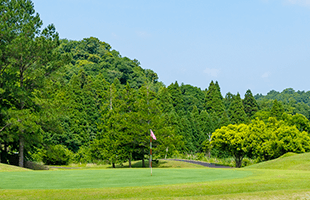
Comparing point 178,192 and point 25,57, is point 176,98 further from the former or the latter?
point 178,192

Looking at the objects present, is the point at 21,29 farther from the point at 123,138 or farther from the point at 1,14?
the point at 123,138

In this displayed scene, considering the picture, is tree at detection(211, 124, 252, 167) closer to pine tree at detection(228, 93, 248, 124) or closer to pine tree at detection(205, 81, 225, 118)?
pine tree at detection(228, 93, 248, 124)

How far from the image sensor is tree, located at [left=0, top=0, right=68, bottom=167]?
3045 centimetres

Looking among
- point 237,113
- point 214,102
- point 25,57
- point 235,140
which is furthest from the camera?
point 214,102

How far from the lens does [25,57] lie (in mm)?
31828

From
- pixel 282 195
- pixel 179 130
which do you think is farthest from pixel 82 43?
pixel 282 195

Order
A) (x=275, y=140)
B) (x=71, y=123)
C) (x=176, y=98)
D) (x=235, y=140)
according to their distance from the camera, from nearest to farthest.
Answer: (x=275, y=140), (x=235, y=140), (x=71, y=123), (x=176, y=98)

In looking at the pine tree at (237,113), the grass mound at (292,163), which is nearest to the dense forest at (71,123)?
the grass mound at (292,163)

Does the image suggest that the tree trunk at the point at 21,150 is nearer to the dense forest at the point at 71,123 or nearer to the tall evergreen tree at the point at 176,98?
the dense forest at the point at 71,123

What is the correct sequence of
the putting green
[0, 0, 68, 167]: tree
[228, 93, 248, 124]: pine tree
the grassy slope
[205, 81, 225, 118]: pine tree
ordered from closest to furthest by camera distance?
the grassy slope < the putting green < [0, 0, 68, 167]: tree < [228, 93, 248, 124]: pine tree < [205, 81, 225, 118]: pine tree

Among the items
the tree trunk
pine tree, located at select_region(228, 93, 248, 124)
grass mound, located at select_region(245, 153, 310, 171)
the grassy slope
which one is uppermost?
pine tree, located at select_region(228, 93, 248, 124)

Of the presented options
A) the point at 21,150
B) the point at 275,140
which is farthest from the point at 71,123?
the point at 275,140

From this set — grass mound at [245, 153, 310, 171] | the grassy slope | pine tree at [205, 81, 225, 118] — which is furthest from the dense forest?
pine tree at [205, 81, 225, 118]

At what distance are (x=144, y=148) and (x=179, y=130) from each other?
92.3 ft
